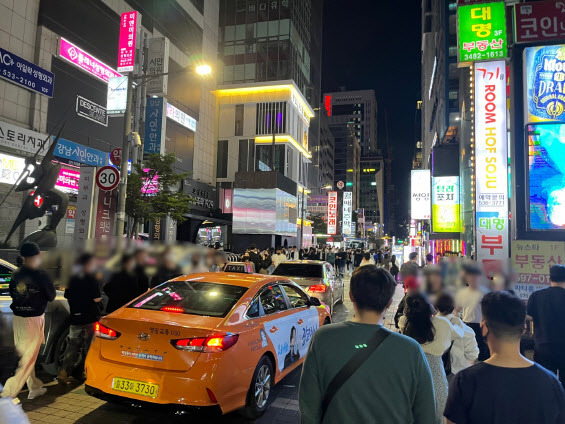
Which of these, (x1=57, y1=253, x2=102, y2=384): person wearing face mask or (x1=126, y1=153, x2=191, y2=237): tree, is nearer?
(x1=57, y1=253, x2=102, y2=384): person wearing face mask

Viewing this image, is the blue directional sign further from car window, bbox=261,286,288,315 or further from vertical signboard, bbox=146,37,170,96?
car window, bbox=261,286,288,315

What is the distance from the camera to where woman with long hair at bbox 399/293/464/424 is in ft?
11.2

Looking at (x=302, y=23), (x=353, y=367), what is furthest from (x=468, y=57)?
(x=302, y=23)

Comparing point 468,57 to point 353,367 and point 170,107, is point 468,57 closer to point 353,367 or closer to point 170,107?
point 353,367

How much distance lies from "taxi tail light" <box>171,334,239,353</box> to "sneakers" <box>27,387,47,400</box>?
8.08ft

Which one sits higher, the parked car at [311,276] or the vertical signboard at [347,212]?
the vertical signboard at [347,212]

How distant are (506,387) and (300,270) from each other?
9.40 meters

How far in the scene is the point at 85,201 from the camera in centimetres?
1070

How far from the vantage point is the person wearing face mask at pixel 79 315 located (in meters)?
5.72

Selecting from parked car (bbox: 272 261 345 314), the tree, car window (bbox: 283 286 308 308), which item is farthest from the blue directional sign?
car window (bbox: 283 286 308 308)

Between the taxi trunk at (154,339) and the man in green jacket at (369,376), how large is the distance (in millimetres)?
2297

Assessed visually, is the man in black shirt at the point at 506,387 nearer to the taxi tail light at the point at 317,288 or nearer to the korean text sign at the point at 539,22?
the taxi tail light at the point at 317,288

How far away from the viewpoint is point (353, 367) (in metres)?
2.05

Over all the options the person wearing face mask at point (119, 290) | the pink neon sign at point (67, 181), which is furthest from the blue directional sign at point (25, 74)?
the person wearing face mask at point (119, 290)
